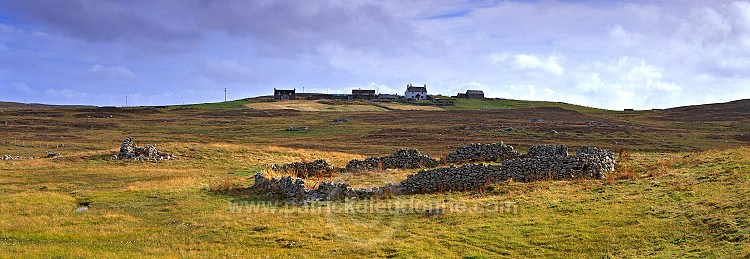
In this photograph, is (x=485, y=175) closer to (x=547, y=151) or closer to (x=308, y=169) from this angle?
(x=547, y=151)

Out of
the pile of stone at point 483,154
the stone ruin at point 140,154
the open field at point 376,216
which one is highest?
the pile of stone at point 483,154

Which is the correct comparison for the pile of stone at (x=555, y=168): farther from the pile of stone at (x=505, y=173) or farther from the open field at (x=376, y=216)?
the open field at (x=376, y=216)

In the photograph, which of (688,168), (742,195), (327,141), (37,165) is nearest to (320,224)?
(742,195)

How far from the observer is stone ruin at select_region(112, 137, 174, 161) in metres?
45.1

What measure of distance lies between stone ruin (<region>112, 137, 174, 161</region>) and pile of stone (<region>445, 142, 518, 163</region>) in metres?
24.9

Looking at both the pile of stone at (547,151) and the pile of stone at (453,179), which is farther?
the pile of stone at (547,151)

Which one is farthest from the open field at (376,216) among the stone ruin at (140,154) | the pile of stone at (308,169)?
the stone ruin at (140,154)

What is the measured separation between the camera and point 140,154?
46.0m

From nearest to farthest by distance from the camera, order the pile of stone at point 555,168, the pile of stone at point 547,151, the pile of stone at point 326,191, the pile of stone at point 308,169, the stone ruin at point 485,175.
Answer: the pile of stone at point 326,191, the stone ruin at point 485,175, the pile of stone at point 555,168, the pile of stone at point 547,151, the pile of stone at point 308,169

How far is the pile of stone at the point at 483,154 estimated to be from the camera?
3516 cm

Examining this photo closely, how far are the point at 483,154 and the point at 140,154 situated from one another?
2889 centimetres

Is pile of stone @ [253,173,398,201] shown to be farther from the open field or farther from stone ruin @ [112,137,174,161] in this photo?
stone ruin @ [112,137,174,161]

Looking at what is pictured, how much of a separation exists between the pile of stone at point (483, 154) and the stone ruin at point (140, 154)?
24.9 m

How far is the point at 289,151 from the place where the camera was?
5244 cm
